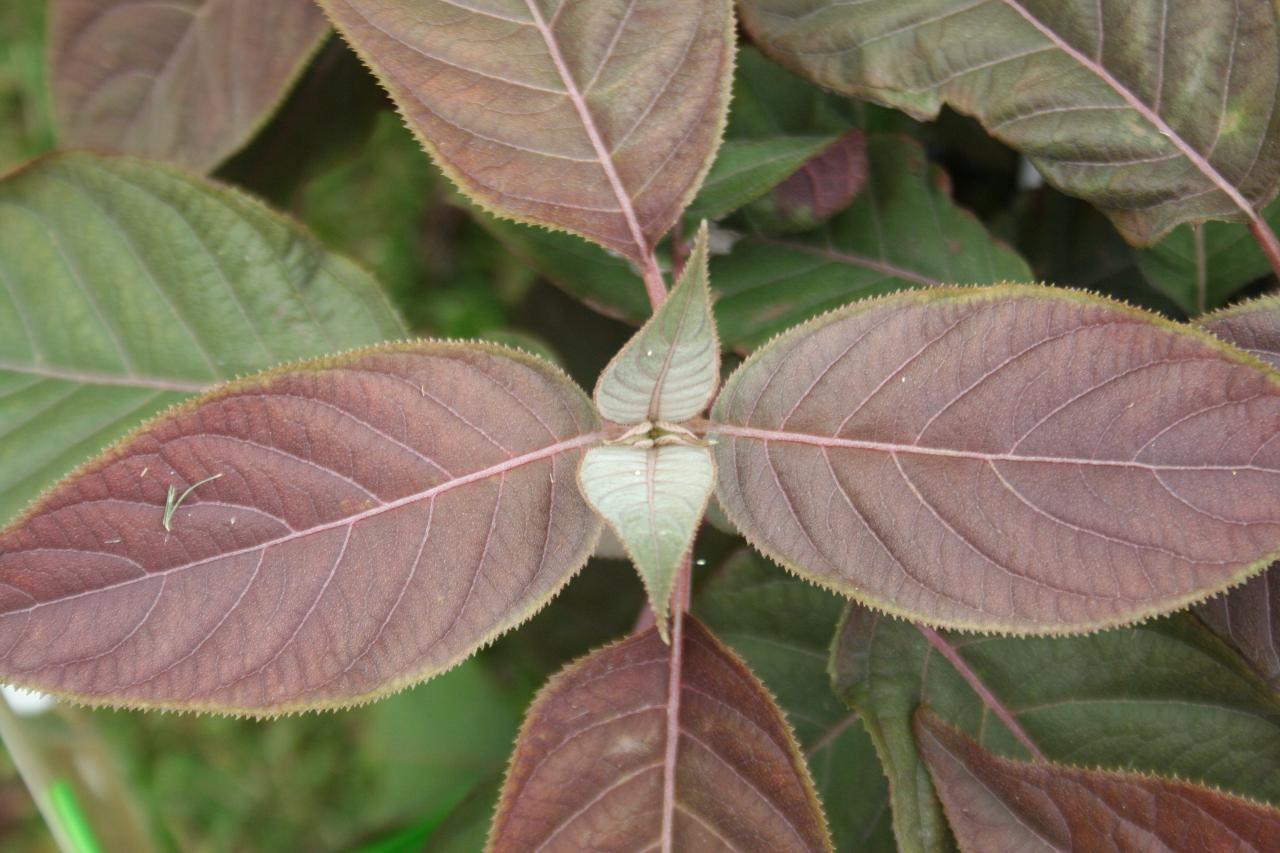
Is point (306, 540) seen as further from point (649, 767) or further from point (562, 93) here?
point (562, 93)

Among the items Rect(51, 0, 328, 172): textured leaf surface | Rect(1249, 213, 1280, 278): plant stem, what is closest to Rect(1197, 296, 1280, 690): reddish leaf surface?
Rect(1249, 213, 1280, 278): plant stem

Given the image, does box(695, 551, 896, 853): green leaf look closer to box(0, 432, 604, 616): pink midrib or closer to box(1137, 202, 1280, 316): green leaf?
box(0, 432, 604, 616): pink midrib

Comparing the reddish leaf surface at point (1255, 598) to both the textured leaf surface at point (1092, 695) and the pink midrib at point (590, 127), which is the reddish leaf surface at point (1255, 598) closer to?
the textured leaf surface at point (1092, 695)

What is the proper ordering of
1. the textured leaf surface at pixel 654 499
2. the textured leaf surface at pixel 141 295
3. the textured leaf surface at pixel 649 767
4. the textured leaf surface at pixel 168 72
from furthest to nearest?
the textured leaf surface at pixel 168 72
the textured leaf surface at pixel 141 295
the textured leaf surface at pixel 649 767
the textured leaf surface at pixel 654 499

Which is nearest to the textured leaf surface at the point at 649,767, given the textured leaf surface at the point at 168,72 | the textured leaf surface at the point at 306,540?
the textured leaf surface at the point at 306,540

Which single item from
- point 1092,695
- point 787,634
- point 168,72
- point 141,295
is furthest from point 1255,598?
point 168,72
